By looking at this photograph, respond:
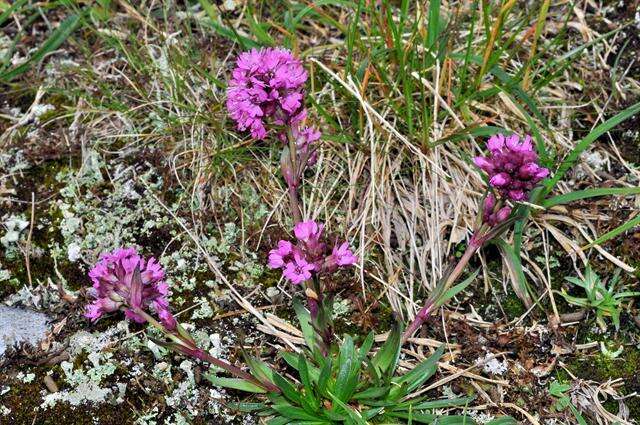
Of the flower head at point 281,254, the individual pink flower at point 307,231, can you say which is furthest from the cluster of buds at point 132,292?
the individual pink flower at point 307,231

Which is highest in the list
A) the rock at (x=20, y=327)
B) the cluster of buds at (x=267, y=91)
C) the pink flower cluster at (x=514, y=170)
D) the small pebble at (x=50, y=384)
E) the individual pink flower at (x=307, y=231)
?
the cluster of buds at (x=267, y=91)

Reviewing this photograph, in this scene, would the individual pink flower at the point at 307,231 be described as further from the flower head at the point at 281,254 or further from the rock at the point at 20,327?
the rock at the point at 20,327

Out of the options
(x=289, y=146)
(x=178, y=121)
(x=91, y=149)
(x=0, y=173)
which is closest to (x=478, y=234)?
(x=289, y=146)

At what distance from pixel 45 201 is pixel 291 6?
1653 millimetres

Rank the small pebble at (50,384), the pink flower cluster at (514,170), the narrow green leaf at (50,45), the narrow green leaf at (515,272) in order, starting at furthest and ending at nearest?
the narrow green leaf at (50,45) → the narrow green leaf at (515,272) → the small pebble at (50,384) → the pink flower cluster at (514,170)

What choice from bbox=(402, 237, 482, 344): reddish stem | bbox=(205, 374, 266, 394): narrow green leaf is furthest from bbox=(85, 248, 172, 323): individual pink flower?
bbox=(402, 237, 482, 344): reddish stem

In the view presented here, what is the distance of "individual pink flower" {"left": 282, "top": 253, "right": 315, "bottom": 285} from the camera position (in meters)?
2.92

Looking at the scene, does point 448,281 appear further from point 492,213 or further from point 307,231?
point 307,231

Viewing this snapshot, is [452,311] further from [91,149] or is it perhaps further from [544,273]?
[91,149]

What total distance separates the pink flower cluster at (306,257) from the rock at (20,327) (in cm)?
127

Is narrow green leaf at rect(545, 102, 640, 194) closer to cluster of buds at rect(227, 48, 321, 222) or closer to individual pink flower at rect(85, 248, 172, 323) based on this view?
cluster of buds at rect(227, 48, 321, 222)

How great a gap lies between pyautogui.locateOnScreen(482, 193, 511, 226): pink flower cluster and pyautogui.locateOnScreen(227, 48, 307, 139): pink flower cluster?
2.68 ft

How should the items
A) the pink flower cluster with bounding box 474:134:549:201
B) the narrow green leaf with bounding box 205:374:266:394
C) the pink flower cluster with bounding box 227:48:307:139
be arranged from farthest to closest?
the narrow green leaf with bounding box 205:374:266:394 → the pink flower cluster with bounding box 227:48:307:139 → the pink flower cluster with bounding box 474:134:549:201

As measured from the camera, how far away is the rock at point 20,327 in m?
3.53
